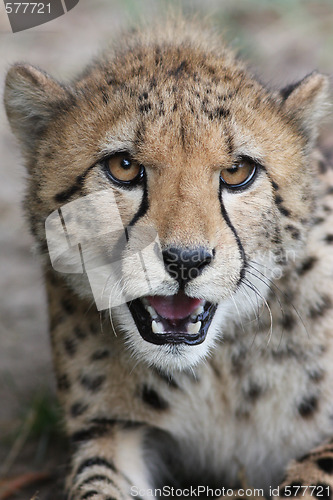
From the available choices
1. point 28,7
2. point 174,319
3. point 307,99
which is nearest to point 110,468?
point 174,319

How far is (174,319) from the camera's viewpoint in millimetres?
2328

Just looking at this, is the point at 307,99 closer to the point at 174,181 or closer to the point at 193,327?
the point at 174,181

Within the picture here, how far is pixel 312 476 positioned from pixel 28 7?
289 cm

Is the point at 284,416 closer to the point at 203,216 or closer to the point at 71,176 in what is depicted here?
the point at 203,216

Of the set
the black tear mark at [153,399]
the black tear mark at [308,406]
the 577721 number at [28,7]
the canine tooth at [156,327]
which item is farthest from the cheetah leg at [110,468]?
the 577721 number at [28,7]

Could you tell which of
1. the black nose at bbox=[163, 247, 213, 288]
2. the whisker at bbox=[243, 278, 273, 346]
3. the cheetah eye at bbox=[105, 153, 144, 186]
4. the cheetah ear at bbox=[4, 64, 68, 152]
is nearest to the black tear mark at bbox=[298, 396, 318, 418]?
the whisker at bbox=[243, 278, 273, 346]

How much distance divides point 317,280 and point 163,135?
0.92 m

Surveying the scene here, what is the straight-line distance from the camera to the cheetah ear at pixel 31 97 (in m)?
2.60

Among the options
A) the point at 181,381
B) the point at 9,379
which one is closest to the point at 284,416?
the point at 181,381

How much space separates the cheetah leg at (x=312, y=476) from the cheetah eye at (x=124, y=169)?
1273mm

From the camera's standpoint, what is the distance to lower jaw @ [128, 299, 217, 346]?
2.33 m

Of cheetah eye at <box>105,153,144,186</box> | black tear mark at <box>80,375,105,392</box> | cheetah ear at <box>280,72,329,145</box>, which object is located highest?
cheetah ear at <box>280,72,329,145</box>

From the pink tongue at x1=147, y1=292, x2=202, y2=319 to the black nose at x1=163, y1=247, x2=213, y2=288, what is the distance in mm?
120

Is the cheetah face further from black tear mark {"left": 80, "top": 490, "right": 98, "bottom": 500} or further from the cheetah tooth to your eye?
black tear mark {"left": 80, "top": 490, "right": 98, "bottom": 500}
